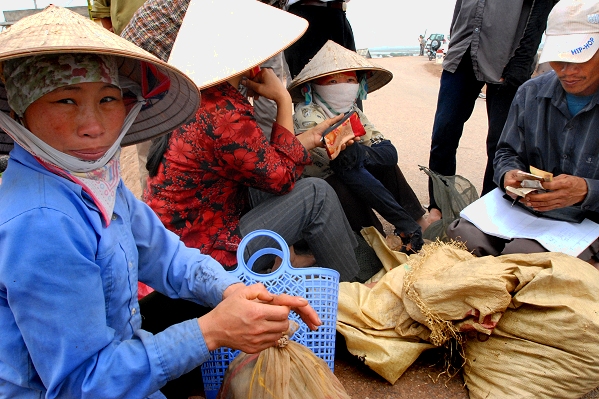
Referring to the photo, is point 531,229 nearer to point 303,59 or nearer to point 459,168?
point 303,59

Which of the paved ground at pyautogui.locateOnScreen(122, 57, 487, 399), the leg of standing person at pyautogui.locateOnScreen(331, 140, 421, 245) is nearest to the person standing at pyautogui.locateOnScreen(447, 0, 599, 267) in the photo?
the leg of standing person at pyautogui.locateOnScreen(331, 140, 421, 245)

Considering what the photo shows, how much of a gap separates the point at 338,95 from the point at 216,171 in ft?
3.80

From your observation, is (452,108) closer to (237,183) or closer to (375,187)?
(375,187)

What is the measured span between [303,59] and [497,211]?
6.49 ft

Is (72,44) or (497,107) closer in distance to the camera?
(72,44)

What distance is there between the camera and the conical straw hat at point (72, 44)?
1.06 m

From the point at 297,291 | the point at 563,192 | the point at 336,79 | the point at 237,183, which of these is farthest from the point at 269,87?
the point at 563,192

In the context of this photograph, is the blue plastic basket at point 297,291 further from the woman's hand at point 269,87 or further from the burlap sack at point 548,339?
the woman's hand at point 269,87

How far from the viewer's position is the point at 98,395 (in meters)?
1.15

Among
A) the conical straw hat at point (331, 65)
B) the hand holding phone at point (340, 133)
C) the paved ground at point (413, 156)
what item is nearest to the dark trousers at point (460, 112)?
the paved ground at point (413, 156)

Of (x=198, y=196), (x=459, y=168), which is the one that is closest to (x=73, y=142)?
(x=198, y=196)

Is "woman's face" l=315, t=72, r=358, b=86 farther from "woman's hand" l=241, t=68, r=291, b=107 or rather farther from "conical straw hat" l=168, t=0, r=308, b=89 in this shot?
"conical straw hat" l=168, t=0, r=308, b=89

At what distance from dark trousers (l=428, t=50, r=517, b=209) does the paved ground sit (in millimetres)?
513

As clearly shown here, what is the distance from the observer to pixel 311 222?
7.86ft
